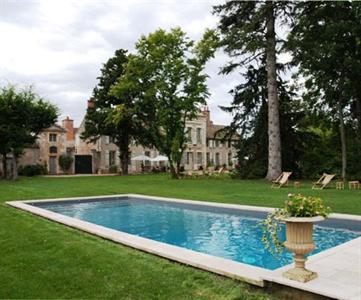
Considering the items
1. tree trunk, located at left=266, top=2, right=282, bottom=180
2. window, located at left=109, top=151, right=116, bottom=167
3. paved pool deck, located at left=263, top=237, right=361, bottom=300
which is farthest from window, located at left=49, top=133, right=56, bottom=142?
paved pool deck, located at left=263, top=237, right=361, bottom=300

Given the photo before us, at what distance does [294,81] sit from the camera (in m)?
23.6

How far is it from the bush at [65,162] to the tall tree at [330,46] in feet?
81.0

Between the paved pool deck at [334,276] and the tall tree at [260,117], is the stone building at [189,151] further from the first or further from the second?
the paved pool deck at [334,276]

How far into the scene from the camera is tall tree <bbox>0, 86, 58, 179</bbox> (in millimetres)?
24688

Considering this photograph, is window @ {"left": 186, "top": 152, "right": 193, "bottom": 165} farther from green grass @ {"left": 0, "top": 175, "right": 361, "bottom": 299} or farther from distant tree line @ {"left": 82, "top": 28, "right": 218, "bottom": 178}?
green grass @ {"left": 0, "top": 175, "right": 361, "bottom": 299}

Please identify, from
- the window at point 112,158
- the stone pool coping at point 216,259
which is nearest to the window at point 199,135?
the window at point 112,158

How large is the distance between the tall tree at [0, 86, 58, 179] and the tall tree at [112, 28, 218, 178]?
5.67 meters

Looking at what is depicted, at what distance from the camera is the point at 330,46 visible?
17156mm

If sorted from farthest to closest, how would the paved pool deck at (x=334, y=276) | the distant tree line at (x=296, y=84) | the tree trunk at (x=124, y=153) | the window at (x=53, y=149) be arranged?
the window at (x=53, y=149)
the tree trunk at (x=124, y=153)
the distant tree line at (x=296, y=84)
the paved pool deck at (x=334, y=276)

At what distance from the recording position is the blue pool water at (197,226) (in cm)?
688

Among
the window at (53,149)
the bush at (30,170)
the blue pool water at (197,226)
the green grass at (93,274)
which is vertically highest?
the window at (53,149)

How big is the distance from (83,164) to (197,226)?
3116 cm

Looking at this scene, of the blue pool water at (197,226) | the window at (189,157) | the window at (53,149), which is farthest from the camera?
the window at (189,157)

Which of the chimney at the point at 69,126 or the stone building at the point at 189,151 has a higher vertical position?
the chimney at the point at 69,126
